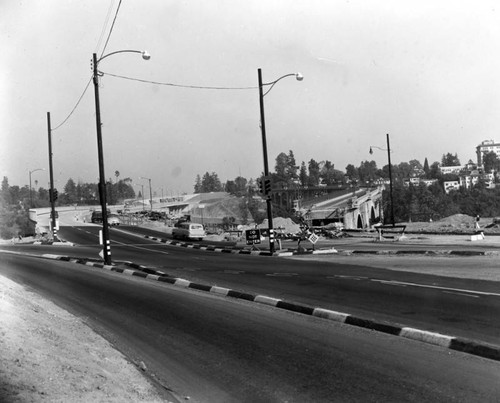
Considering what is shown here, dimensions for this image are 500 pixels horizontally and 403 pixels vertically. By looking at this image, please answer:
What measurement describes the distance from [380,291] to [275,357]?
6.02 metres

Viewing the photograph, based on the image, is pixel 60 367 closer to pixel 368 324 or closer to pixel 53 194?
pixel 368 324

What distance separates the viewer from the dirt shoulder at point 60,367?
5.12 meters

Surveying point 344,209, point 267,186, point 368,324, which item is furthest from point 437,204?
point 368,324

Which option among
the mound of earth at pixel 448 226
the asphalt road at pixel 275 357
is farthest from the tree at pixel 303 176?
the asphalt road at pixel 275 357

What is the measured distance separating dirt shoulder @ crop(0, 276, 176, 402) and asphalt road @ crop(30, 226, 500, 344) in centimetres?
482

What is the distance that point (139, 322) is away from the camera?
33.8 ft

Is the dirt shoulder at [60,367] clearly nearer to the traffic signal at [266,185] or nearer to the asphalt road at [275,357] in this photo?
the asphalt road at [275,357]

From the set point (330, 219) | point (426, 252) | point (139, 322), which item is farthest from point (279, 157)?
point (139, 322)

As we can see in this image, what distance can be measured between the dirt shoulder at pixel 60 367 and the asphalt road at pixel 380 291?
15.8ft

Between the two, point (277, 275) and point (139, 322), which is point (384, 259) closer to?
point (277, 275)

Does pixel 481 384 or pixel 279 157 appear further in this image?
pixel 279 157

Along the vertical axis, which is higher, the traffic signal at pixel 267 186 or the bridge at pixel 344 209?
the traffic signal at pixel 267 186

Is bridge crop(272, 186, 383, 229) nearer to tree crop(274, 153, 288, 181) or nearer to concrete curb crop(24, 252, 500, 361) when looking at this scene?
tree crop(274, 153, 288, 181)

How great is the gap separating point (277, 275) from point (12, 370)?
40.4 feet
